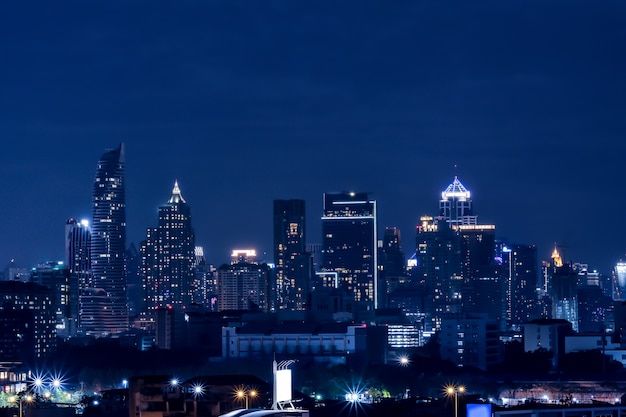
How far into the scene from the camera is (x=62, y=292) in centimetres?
17838

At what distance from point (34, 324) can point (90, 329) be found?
45.7m

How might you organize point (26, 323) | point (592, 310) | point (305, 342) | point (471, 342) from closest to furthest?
point (305, 342) < point (471, 342) < point (26, 323) < point (592, 310)

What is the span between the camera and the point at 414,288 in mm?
189250

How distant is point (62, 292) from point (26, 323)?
40498 mm

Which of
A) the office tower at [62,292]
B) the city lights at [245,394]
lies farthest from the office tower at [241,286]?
the city lights at [245,394]

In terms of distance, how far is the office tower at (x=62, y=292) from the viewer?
569 ft

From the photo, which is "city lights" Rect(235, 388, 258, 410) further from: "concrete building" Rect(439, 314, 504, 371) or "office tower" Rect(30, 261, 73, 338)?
"office tower" Rect(30, 261, 73, 338)

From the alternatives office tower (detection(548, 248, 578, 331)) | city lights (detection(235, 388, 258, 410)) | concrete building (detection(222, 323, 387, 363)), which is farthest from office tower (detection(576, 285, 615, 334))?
city lights (detection(235, 388, 258, 410))

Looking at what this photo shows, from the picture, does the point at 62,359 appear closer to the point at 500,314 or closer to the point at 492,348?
the point at 492,348

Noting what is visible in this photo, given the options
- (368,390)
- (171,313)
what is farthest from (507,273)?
(368,390)

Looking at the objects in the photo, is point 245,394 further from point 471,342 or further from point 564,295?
point 564,295

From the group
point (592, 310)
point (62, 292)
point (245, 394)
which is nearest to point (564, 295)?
point (592, 310)

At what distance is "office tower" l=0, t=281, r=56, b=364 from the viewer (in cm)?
13338

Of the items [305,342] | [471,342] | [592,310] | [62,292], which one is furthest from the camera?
[592,310]
